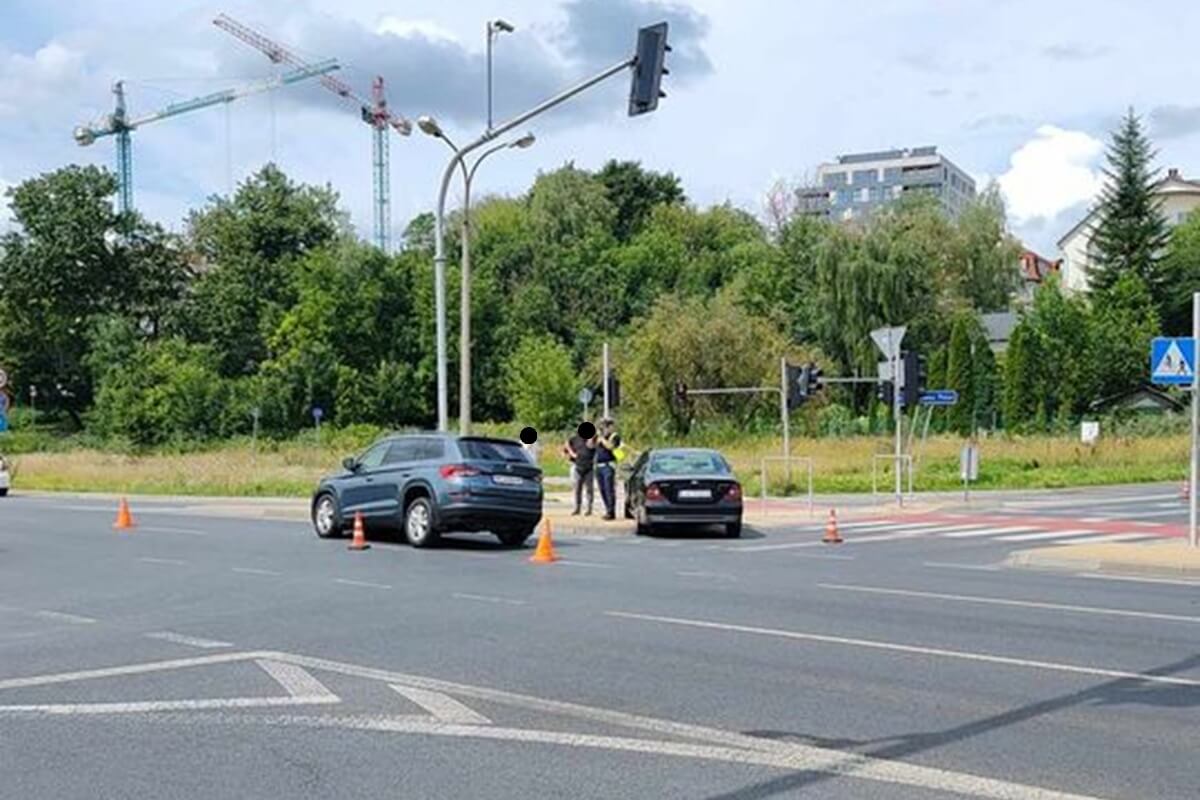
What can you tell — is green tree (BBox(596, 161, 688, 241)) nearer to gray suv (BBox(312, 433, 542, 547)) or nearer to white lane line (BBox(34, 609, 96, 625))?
gray suv (BBox(312, 433, 542, 547))

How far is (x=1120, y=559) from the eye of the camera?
17578mm

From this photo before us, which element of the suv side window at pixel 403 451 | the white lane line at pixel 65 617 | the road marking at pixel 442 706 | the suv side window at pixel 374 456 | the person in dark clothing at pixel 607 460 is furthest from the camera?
the person in dark clothing at pixel 607 460

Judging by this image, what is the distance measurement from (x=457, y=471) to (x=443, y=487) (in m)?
0.32

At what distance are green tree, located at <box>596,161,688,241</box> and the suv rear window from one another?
75.5m

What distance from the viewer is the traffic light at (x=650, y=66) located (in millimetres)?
18797

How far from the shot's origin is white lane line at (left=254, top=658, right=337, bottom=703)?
8.61 meters

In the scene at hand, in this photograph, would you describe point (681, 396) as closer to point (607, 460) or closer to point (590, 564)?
point (607, 460)

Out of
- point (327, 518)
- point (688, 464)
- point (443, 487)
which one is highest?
point (688, 464)

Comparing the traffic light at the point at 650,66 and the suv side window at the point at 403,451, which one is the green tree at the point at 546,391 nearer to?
the suv side window at the point at 403,451

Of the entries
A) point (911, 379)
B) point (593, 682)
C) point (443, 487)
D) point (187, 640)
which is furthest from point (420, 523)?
point (911, 379)

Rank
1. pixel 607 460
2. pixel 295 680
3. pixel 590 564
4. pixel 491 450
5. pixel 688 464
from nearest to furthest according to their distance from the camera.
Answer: pixel 295 680, pixel 590 564, pixel 491 450, pixel 688 464, pixel 607 460

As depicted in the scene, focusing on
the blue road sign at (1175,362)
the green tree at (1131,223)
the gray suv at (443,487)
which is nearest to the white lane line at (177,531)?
the gray suv at (443,487)

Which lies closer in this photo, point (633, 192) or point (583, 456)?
point (583, 456)

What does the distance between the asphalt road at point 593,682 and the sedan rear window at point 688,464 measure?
5784mm
